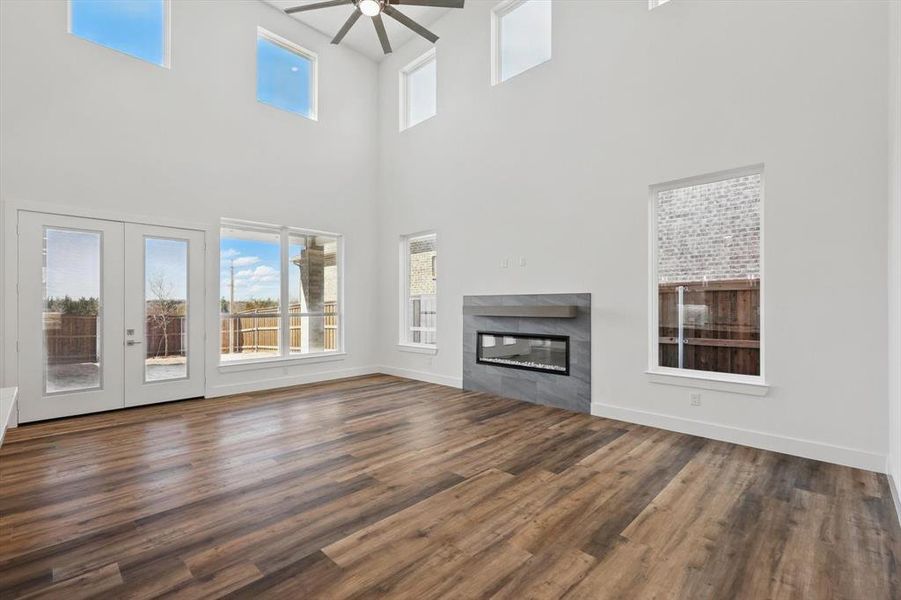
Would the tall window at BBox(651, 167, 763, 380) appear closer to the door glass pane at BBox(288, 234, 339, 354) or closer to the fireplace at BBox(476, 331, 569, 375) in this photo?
the fireplace at BBox(476, 331, 569, 375)

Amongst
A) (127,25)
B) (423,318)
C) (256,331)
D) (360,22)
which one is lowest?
(256,331)

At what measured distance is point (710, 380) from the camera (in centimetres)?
387

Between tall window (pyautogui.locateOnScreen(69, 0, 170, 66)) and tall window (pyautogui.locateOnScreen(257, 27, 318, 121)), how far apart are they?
1206mm

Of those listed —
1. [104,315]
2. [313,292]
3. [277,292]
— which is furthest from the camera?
[313,292]

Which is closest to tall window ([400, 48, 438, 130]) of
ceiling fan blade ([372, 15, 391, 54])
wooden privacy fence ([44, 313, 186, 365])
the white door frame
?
ceiling fan blade ([372, 15, 391, 54])

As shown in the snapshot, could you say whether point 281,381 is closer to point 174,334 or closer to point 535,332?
point 174,334

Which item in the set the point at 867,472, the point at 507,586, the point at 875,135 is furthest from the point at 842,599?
the point at 875,135

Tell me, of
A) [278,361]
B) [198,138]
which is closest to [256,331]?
[278,361]

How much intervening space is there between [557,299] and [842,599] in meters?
3.52

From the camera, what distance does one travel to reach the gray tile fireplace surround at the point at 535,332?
4789mm

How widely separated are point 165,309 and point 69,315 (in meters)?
0.90

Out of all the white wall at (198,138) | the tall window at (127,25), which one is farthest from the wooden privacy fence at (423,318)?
the tall window at (127,25)

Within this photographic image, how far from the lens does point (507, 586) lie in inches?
71.8

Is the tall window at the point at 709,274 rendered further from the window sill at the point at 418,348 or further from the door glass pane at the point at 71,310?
the door glass pane at the point at 71,310
